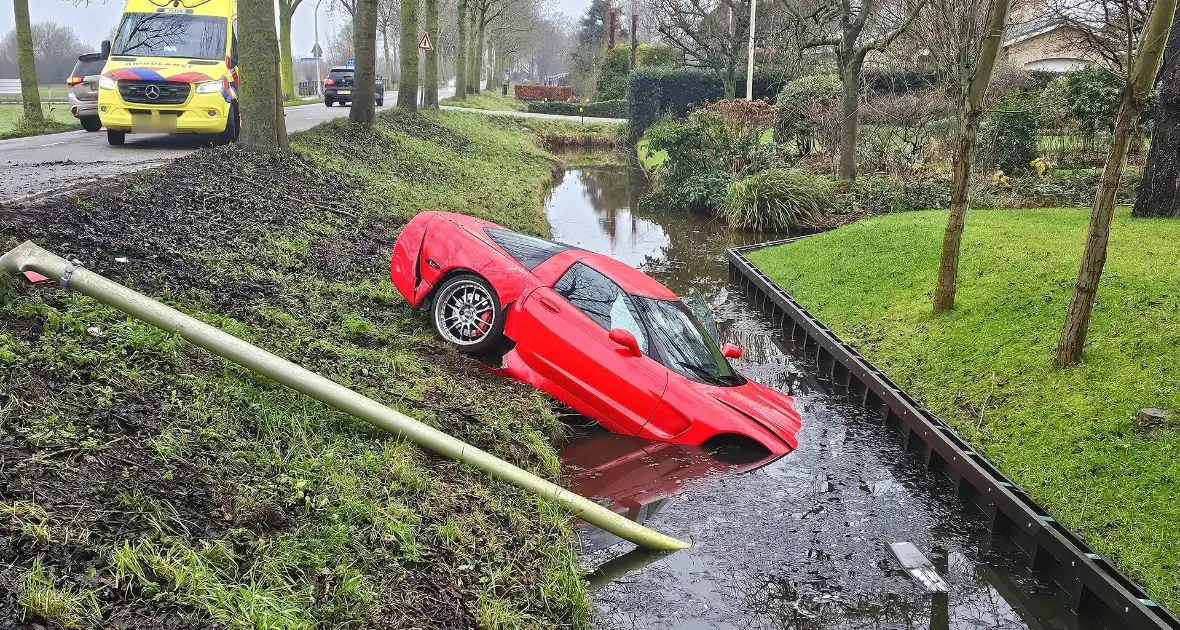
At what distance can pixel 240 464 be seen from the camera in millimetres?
5145

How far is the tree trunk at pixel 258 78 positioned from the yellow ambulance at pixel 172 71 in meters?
0.83

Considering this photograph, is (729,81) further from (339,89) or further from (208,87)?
(208,87)

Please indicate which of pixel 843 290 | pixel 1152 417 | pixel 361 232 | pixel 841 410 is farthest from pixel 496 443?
pixel 843 290

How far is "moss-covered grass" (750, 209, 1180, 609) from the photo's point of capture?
6.58 meters

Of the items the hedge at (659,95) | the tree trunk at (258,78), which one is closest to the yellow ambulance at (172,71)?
the tree trunk at (258,78)

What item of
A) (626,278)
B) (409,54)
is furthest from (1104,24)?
(409,54)

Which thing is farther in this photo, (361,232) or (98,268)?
(361,232)

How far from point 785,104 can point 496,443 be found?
2236 centimetres

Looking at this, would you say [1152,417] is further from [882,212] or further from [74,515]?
[882,212]

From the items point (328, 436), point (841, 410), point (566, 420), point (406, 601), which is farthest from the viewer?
point (841, 410)

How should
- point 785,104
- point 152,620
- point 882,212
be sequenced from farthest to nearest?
point 785,104 → point 882,212 → point 152,620

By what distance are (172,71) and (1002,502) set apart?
15.2 m

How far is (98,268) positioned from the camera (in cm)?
744

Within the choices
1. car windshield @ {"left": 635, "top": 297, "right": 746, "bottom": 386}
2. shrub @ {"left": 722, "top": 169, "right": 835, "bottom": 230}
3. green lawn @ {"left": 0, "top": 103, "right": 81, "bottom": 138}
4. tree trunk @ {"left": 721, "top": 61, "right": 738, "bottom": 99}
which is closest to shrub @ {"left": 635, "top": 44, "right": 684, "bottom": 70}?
tree trunk @ {"left": 721, "top": 61, "right": 738, "bottom": 99}
